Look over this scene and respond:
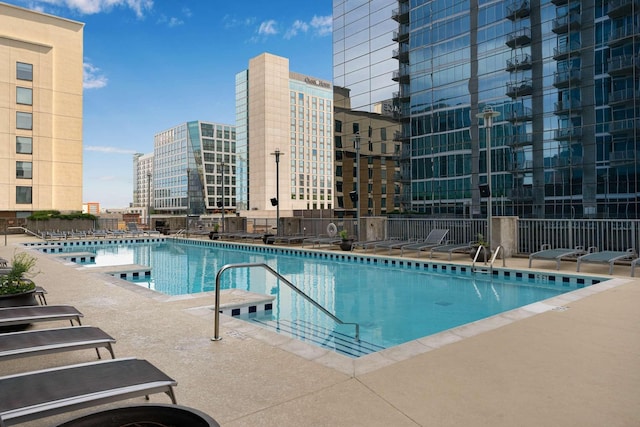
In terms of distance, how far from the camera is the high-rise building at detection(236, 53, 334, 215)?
83625mm

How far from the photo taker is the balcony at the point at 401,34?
39.1 m

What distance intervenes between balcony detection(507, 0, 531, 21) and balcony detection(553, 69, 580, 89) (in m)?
5.43

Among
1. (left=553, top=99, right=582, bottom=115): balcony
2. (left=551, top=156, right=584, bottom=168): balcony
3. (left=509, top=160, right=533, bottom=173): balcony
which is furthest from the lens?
(left=509, top=160, right=533, bottom=173): balcony

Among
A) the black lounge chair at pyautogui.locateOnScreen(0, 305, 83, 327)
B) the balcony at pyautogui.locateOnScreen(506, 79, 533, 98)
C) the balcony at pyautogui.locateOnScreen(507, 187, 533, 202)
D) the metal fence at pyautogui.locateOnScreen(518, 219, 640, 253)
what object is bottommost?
the black lounge chair at pyautogui.locateOnScreen(0, 305, 83, 327)

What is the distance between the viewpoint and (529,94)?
32.0m

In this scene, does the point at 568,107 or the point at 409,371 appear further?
the point at 568,107

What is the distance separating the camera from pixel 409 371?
3.97 metres

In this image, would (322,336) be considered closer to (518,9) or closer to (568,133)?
(568,133)

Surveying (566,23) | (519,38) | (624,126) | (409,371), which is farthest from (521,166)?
(409,371)

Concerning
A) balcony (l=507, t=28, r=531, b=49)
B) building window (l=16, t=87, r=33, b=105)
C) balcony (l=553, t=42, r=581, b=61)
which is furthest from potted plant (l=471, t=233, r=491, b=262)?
building window (l=16, t=87, r=33, b=105)

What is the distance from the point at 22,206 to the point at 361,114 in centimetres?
3037

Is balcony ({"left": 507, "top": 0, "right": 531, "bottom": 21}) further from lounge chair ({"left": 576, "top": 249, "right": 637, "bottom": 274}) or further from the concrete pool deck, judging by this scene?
the concrete pool deck

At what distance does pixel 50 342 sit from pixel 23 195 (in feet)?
129

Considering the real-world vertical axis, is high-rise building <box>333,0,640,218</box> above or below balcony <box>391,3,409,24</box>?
below
